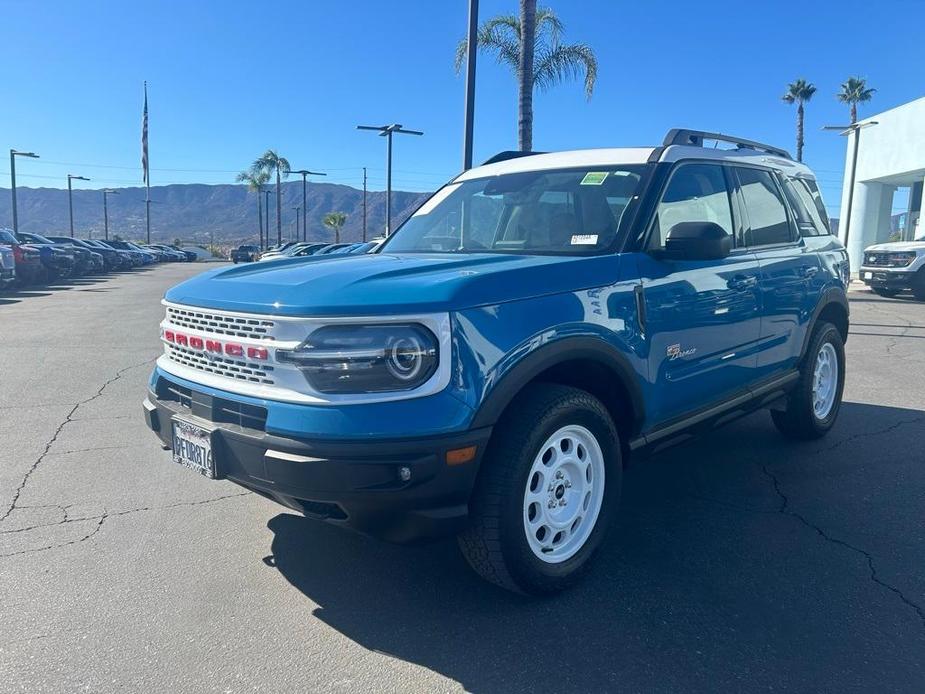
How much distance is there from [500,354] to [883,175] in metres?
32.6

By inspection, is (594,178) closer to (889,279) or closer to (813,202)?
(813,202)

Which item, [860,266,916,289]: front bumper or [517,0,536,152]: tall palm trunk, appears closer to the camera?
[517,0,536,152]: tall palm trunk

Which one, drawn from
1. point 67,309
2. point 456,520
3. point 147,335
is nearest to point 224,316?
point 456,520

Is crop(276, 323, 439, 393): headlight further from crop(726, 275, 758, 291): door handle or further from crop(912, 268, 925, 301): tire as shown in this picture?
crop(912, 268, 925, 301): tire

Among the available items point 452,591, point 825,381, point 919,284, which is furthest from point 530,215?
point 919,284

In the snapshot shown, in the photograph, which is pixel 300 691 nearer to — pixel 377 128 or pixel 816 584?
pixel 816 584

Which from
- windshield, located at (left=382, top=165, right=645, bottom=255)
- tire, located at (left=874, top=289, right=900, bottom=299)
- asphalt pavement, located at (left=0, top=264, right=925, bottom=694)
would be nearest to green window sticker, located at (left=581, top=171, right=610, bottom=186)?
windshield, located at (left=382, top=165, right=645, bottom=255)

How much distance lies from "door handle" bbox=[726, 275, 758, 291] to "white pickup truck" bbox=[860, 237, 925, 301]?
16890 millimetres

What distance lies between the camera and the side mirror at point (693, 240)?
354 centimetres

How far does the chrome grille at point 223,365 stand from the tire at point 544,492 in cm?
94

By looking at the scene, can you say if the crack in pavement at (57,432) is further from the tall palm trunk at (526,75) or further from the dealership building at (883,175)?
the dealership building at (883,175)

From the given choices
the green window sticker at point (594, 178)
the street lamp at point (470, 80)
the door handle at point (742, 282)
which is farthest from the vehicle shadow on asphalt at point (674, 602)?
the street lamp at point (470, 80)

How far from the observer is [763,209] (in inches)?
191

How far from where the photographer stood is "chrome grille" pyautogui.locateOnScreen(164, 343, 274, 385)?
2936mm
